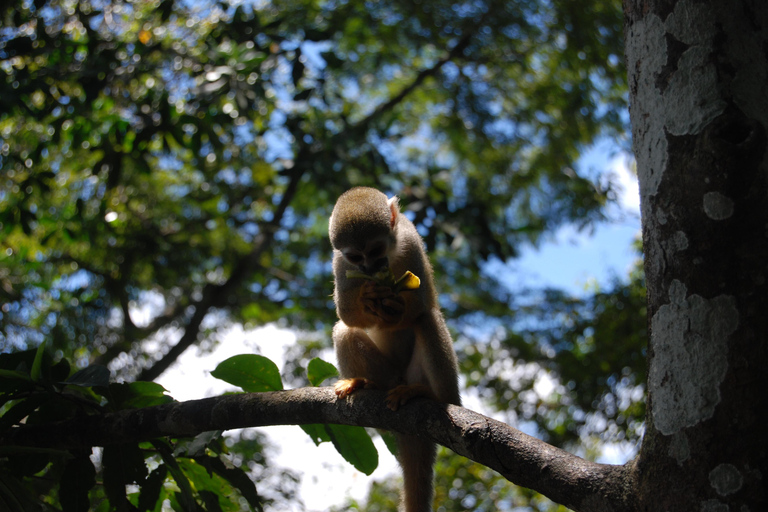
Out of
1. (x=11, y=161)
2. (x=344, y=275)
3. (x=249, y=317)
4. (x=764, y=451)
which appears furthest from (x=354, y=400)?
(x=249, y=317)

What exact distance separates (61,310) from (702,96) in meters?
7.74

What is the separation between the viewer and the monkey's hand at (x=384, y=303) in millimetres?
3051

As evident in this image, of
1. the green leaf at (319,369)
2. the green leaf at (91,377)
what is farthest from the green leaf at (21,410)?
the green leaf at (319,369)

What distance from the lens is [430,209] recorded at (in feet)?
19.7

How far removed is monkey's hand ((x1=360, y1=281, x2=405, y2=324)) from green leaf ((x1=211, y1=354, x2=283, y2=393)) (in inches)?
21.9

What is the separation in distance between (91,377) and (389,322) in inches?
54.2

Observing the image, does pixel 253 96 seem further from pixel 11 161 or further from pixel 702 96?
pixel 702 96

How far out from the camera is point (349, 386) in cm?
290

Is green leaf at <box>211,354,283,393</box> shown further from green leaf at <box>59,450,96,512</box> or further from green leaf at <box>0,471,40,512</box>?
green leaf at <box>0,471,40,512</box>

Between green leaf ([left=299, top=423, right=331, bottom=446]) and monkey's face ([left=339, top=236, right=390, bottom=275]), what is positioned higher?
monkey's face ([left=339, top=236, right=390, bottom=275])

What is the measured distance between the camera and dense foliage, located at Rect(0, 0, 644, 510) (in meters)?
5.64

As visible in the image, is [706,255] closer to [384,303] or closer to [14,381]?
[384,303]

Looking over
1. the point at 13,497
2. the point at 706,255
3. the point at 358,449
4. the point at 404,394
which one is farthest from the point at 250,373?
the point at 706,255

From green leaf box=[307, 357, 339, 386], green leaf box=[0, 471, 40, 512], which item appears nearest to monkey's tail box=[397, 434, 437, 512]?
green leaf box=[307, 357, 339, 386]
